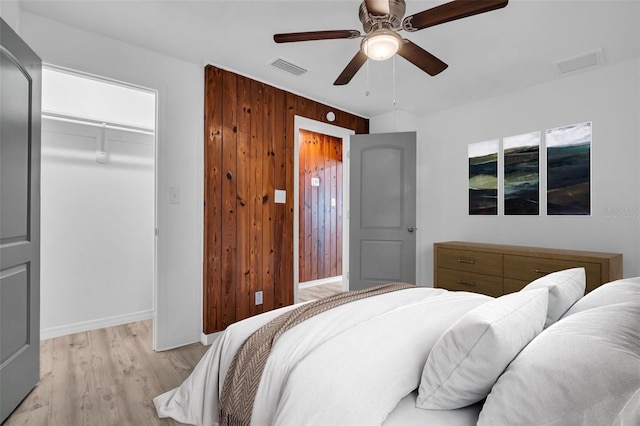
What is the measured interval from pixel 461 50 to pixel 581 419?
272cm

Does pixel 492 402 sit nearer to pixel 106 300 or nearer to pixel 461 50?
pixel 461 50

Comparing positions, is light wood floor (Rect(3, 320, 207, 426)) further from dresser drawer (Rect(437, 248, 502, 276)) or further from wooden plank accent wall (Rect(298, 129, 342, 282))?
dresser drawer (Rect(437, 248, 502, 276))

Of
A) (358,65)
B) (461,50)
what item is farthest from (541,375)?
(461,50)

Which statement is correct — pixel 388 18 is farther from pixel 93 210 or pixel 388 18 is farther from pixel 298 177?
pixel 93 210

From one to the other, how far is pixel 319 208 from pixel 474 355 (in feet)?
14.1

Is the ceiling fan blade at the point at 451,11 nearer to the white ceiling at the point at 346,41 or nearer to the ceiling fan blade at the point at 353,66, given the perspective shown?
the ceiling fan blade at the point at 353,66

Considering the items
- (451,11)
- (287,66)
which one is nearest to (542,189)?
(451,11)

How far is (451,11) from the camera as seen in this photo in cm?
158

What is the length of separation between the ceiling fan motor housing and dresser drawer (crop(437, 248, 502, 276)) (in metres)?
2.31

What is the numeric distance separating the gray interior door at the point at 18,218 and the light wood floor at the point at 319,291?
2.77 metres

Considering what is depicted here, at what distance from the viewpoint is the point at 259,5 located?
206 centimetres

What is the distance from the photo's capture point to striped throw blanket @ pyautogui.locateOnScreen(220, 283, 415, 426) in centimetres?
110

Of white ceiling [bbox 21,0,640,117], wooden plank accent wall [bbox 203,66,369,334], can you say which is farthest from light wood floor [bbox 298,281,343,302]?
white ceiling [bbox 21,0,640,117]

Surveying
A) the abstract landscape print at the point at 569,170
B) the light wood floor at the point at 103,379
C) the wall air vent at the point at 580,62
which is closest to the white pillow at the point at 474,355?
the light wood floor at the point at 103,379
